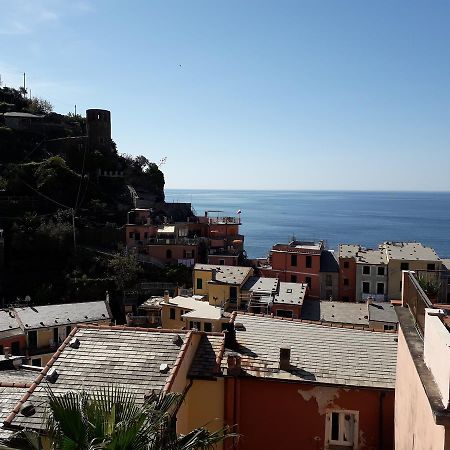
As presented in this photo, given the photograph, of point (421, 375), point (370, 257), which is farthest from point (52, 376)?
point (370, 257)

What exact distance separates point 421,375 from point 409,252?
47707 mm

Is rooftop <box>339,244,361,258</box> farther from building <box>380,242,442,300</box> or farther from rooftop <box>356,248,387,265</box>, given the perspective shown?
building <box>380,242,442,300</box>

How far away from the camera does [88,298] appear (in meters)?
46.5

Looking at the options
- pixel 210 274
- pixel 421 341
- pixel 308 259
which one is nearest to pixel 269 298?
pixel 210 274

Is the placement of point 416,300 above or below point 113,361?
above

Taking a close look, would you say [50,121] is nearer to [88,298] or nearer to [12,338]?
[88,298]

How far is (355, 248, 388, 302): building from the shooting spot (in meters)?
49.5

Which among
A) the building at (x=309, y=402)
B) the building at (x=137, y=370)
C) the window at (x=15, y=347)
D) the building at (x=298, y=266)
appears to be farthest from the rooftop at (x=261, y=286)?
the building at (x=137, y=370)

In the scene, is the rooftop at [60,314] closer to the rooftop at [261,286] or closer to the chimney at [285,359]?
the rooftop at [261,286]

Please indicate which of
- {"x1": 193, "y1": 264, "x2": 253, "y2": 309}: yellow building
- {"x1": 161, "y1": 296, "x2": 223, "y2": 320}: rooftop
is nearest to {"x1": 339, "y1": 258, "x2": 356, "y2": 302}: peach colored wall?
{"x1": 193, "y1": 264, "x2": 253, "y2": 309}: yellow building

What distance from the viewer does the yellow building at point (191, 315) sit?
101 ft

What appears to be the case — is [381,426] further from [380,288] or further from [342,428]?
[380,288]

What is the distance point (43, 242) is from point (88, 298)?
9373 millimetres

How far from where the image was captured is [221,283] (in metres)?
40.9
